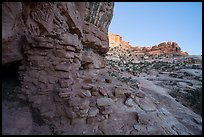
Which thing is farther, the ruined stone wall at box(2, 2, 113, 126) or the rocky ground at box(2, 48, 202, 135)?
the ruined stone wall at box(2, 2, 113, 126)

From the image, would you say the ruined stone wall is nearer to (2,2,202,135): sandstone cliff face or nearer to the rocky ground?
(2,2,202,135): sandstone cliff face

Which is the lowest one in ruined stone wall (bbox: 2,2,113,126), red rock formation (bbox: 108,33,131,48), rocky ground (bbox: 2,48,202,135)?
rocky ground (bbox: 2,48,202,135)

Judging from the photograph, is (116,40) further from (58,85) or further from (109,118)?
(58,85)

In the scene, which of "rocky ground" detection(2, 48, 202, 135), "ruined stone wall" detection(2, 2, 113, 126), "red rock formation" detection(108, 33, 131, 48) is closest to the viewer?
"rocky ground" detection(2, 48, 202, 135)

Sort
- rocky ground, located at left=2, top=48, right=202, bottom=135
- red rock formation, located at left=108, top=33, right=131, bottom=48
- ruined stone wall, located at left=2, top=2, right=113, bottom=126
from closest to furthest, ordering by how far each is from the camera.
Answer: rocky ground, located at left=2, top=48, right=202, bottom=135, ruined stone wall, located at left=2, top=2, right=113, bottom=126, red rock formation, located at left=108, top=33, right=131, bottom=48

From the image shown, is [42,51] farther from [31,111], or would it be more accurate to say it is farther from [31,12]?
[31,111]

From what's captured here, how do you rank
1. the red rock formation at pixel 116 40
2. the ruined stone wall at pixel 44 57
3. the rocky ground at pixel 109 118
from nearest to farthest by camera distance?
the rocky ground at pixel 109 118
the ruined stone wall at pixel 44 57
the red rock formation at pixel 116 40

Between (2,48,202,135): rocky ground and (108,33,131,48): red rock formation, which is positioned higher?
(108,33,131,48): red rock formation

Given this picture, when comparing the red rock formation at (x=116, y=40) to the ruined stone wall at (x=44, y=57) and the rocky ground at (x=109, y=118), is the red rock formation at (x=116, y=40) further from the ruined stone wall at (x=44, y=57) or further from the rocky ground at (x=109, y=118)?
the ruined stone wall at (x=44, y=57)

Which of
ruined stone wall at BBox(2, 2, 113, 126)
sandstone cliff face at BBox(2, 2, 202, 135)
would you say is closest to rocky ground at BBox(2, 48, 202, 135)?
sandstone cliff face at BBox(2, 2, 202, 135)

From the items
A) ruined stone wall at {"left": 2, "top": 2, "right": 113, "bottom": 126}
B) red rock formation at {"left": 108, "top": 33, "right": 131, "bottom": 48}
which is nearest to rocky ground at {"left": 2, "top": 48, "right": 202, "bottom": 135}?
ruined stone wall at {"left": 2, "top": 2, "right": 113, "bottom": 126}

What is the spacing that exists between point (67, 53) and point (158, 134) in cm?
347

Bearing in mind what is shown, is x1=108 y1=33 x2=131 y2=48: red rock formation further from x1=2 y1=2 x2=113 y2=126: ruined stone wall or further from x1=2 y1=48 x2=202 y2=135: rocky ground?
x1=2 y1=2 x2=113 y2=126: ruined stone wall

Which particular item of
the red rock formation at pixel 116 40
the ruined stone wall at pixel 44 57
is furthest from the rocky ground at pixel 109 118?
the red rock formation at pixel 116 40
